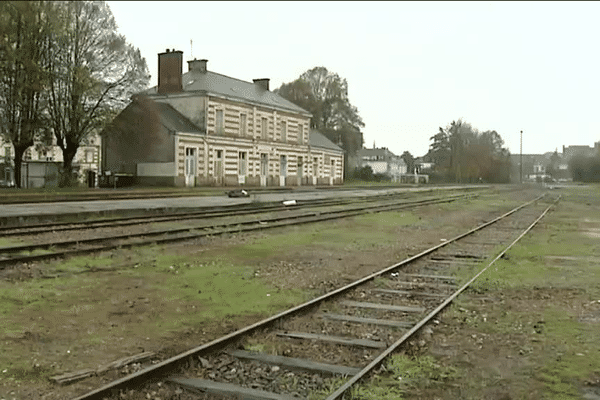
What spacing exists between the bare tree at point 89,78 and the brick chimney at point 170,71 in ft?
28.3

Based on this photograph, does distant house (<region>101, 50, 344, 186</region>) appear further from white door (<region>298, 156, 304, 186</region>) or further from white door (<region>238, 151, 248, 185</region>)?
white door (<region>298, 156, 304, 186</region>)

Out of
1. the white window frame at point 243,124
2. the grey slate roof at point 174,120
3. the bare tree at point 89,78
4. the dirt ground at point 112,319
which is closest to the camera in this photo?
the dirt ground at point 112,319

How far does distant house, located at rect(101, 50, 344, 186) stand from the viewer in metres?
45.7

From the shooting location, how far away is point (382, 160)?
14625 cm

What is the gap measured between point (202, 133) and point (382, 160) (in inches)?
4019

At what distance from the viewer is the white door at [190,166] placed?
46.7 m

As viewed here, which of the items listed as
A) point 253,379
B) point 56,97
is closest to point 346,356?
point 253,379

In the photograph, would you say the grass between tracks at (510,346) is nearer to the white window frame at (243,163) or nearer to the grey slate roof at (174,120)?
the grey slate roof at (174,120)

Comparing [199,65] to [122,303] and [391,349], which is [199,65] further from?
[391,349]

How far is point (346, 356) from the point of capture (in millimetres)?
5945

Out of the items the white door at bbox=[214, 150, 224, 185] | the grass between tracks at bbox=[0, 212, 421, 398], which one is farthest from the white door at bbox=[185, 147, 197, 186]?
the grass between tracks at bbox=[0, 212, 421, 398]

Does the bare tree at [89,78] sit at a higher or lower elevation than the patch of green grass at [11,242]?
higher

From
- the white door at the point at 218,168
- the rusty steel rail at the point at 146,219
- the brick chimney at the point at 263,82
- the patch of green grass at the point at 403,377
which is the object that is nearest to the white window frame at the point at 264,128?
the brick chimney at the point at 263,82

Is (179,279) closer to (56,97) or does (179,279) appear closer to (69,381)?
(69,381)
